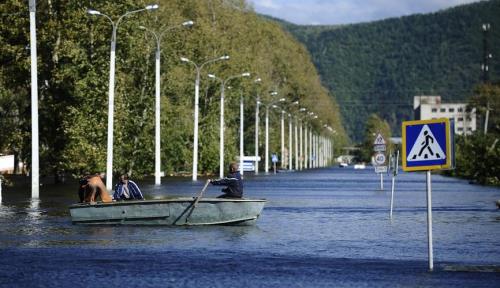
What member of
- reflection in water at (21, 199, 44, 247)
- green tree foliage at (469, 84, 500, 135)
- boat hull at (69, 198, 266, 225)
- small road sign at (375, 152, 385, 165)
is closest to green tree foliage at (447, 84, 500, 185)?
small road sign at (375, 152, 385, 165)

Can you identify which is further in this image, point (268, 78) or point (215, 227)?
point (268, 78)

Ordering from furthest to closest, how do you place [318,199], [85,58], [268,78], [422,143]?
1. [268,78]
2. [85,58]
3. [318,199]
4. [422,143]

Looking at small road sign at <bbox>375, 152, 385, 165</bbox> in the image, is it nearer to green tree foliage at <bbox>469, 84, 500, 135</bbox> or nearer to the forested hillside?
the forested hillside

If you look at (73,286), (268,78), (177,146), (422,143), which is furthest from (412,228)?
(268,78)

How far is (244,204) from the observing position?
2978 cm

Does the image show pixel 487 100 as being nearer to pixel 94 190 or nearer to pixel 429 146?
pixel 94 190

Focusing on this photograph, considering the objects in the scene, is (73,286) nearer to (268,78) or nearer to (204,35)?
(204,35)

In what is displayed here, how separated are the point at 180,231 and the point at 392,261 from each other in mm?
8403

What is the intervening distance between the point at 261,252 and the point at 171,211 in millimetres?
7116

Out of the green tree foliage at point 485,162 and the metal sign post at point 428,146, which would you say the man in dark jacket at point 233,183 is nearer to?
the metal sign post at point 428,146

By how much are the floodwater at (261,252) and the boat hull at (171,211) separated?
25 centimetres

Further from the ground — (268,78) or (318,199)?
(268,78)

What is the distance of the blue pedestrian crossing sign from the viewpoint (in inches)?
728

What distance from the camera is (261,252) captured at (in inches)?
898
